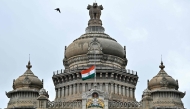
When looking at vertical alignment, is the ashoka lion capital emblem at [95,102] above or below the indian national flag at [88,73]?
below

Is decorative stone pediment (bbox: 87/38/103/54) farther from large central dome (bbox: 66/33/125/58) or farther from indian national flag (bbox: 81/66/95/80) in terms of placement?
indian national flag (bbox: 81/66/95/80)

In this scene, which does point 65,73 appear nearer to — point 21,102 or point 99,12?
point 21,102

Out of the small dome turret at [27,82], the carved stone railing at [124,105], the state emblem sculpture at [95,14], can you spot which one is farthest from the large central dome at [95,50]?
the carved stone railing at [124,105]

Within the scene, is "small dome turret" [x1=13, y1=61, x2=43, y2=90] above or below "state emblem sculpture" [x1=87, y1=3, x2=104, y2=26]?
below

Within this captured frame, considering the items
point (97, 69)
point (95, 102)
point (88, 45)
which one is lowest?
point (95, 102)

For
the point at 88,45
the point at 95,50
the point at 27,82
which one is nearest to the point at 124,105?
the point at 95,50

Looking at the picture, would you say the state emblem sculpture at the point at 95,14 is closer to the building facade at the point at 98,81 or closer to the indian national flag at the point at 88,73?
the building facade at the point at 98,81

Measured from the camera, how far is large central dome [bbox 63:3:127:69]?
99.3m

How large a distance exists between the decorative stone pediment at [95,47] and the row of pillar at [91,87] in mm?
6091

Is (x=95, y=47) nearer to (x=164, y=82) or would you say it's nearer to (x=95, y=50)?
(x=95, y=50)

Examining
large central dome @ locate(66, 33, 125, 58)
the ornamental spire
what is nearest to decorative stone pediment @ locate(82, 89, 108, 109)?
large central dome @ locate(66, 33, 125, 58)

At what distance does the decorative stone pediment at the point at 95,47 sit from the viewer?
99.2 meters

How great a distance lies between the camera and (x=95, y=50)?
9938cm

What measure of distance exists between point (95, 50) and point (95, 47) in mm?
515
